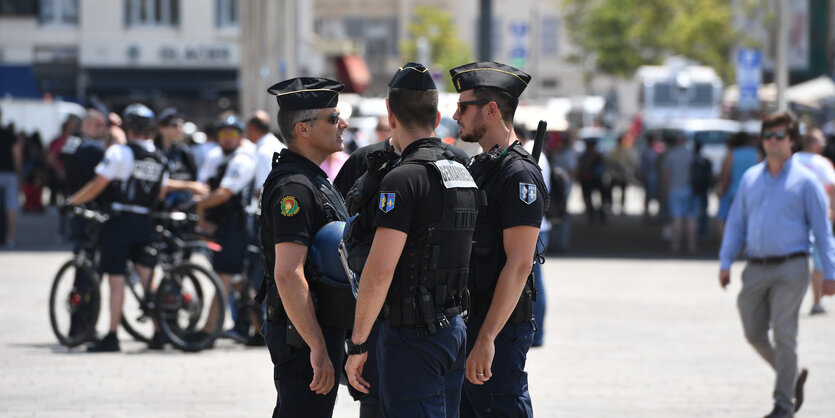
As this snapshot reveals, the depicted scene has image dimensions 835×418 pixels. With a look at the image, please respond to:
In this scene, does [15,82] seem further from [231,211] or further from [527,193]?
[527,193]

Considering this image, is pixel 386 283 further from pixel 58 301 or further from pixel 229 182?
pixel 58 301

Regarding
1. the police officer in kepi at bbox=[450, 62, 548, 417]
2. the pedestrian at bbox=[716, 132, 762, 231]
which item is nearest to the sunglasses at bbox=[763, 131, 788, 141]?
the police officer in kepi at bbox=[450, 62, 548, 417]

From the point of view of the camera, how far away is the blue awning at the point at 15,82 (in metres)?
33.7

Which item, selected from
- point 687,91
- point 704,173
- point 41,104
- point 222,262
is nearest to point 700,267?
point 704,173

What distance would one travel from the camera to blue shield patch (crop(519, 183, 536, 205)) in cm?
516

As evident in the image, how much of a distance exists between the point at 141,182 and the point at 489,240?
211 inches

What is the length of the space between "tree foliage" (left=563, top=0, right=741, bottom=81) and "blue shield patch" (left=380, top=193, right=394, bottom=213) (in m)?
50.5

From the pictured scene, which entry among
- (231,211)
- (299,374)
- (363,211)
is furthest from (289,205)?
(231,211)

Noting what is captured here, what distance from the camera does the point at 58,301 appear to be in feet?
34.4

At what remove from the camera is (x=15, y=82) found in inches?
1328

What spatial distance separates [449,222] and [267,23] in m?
22.7

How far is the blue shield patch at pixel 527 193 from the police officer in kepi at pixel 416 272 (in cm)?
39

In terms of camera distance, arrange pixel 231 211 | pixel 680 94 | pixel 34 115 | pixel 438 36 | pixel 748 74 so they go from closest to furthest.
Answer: pixel 231 211
pixel 748 74
pixel 34 115
pixel 680 94
pixel 438 36

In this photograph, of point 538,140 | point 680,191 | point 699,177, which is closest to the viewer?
point 538,140
